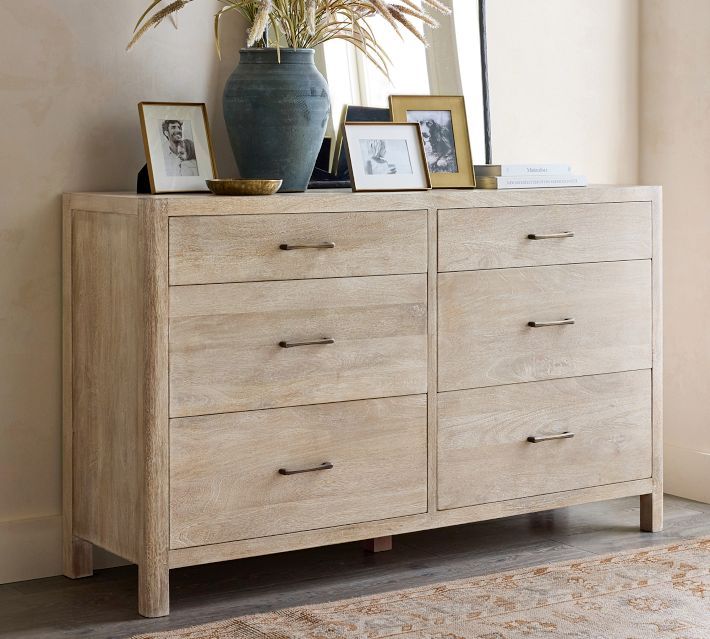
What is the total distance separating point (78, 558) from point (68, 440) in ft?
0.86

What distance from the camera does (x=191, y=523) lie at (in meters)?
2.33

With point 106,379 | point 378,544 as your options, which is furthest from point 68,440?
point 378,544

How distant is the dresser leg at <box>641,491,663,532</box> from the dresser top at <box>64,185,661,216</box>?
0.75 metres

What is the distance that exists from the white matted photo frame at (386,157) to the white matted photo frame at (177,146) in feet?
1.05

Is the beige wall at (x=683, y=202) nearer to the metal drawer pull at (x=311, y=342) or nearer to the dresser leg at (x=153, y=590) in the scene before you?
the metal drawer pull at (x=311, y=342)

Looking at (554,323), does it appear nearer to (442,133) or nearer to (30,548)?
(442,133)

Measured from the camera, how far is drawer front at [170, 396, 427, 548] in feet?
7.63

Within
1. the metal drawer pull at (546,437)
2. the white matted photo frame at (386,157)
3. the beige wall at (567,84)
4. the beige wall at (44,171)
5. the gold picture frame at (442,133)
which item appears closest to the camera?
the beige wall at (44,171)

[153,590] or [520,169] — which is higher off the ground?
[520,169]

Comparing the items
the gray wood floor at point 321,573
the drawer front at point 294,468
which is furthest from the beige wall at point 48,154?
the drawer front at point 294,468

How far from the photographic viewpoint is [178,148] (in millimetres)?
2594

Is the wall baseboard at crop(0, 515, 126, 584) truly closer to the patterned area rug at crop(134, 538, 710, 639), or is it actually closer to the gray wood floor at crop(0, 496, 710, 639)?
the gray wood floor at crop(0, 496, 710, 639)

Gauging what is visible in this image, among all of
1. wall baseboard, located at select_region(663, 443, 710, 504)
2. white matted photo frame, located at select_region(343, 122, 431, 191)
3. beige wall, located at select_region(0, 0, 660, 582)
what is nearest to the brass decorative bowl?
white matted photo frame, located at select_region(343, 122, 431, 191)

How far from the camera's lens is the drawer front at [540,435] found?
104 inches
